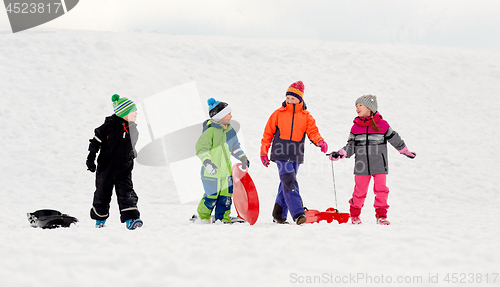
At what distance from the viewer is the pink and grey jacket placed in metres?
4.75

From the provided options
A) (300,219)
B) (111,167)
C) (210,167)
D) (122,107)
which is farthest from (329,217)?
(122,107)

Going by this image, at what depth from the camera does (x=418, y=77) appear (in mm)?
15758

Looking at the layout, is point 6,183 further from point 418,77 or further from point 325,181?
point 418,77

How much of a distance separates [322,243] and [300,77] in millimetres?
13033

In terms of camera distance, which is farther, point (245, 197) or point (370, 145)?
point (370, 145)

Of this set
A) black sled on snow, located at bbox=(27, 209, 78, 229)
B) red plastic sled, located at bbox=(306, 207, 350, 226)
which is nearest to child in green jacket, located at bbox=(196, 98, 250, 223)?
red plastic sled, located at bbox=(306, 207, 350, 226)

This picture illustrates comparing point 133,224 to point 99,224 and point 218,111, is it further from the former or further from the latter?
point 218,111

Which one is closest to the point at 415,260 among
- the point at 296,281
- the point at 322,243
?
the point at 322,243

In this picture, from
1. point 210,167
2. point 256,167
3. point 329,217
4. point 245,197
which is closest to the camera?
point 210,167

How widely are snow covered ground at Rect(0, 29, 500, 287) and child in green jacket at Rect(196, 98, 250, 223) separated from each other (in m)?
0.56

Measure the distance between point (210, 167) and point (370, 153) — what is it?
6.79 feet

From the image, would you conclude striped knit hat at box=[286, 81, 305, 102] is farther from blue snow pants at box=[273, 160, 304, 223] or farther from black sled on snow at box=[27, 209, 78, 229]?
black sled on snow at box=[27, 209, 78, 229]

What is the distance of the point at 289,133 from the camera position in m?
4.75

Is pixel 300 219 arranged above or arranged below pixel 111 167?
below
